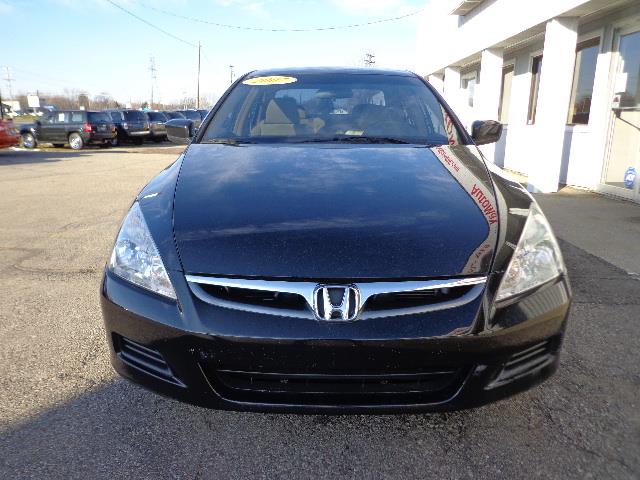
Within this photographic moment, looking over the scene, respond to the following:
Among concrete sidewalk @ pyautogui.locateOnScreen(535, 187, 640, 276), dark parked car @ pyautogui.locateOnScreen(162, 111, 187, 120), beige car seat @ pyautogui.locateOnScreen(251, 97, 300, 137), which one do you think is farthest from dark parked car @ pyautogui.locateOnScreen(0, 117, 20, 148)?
beige car seat @ pyautogui.locateOnScreen(251, 97, 300, 137)

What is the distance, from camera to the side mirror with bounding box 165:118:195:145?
339cm

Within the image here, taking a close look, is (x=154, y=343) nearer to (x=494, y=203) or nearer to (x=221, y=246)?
(x=221, y=246)

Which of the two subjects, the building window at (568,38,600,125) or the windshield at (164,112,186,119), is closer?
the building window at (568,38,600,125)

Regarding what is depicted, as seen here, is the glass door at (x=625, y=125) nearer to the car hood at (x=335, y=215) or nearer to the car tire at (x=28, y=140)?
the car hood at (x=335, y=215)

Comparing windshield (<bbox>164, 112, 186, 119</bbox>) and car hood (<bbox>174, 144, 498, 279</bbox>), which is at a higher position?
windshield (<bbox>164, 112, 186, 119</bbox>)

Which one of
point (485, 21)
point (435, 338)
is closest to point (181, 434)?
point (435, 338)

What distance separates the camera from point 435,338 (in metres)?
1.57

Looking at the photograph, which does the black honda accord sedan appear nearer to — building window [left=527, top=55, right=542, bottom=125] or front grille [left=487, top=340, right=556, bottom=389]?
front grille [left=487, top=340, right=556, bottom=389]

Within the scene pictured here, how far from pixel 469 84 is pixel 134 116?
565 inches

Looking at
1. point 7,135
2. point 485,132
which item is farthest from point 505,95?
point 7,135

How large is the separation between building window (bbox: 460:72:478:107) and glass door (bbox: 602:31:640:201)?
728 cm

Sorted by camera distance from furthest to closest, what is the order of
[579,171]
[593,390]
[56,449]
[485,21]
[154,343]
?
[485,21]
[579,171]
[593,390]
[56,449]
[154,343]

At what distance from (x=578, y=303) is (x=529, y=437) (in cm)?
168

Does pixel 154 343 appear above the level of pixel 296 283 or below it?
below
